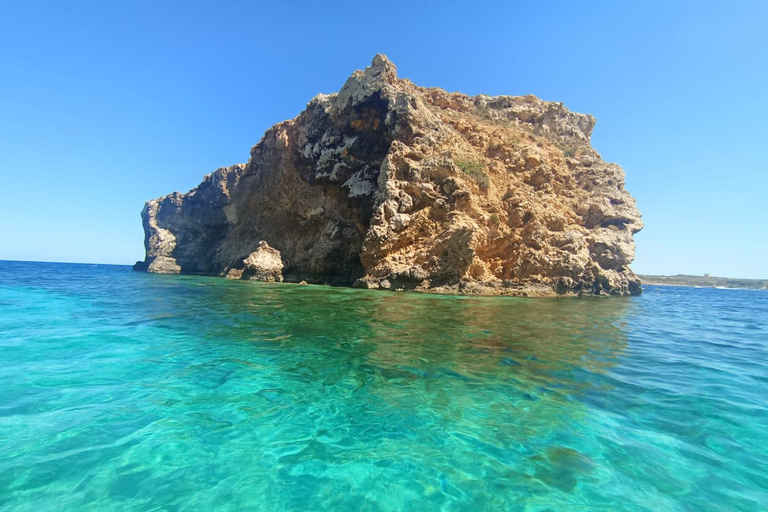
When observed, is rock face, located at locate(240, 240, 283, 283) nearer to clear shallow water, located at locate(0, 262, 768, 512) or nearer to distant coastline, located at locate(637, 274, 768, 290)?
clear shallow water, located at locate(0, 262, 768, 512)

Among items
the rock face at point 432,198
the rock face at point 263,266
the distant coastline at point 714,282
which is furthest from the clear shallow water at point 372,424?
the distant coastline at point 714,282

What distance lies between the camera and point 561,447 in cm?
347

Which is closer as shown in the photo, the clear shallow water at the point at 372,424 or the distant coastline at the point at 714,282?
the clear shallow water at the point at 372,424

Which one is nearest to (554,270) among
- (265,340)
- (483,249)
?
(483,249)

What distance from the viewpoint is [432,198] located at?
2367 centimetres

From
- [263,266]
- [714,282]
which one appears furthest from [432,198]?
[714,282]

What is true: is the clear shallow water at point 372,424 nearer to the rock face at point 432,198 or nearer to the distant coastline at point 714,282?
the rock face at point 432,198

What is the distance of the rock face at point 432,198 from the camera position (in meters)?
23.0

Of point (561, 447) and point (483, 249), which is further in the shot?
point (483, 249)

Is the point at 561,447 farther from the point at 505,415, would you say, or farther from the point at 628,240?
the point at 628,240

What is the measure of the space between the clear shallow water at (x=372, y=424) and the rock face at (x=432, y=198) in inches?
606

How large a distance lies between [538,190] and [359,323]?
23.5m

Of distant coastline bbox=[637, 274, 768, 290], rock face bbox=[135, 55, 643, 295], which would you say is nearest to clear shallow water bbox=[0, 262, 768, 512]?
rock face bbox=[135, 55, 643, 295]

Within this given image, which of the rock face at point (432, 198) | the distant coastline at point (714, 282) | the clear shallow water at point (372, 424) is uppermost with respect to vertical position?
the rock face at point (432, 198)
